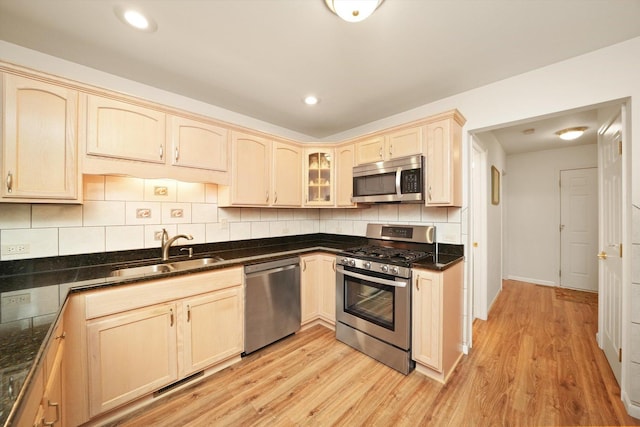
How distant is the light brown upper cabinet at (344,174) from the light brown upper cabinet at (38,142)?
7.58 ft

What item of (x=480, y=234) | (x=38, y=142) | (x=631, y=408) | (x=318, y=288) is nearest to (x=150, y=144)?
(x=38, y=142)

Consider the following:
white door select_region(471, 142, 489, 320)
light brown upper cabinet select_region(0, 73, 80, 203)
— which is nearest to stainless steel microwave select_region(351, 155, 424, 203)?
white door select_region(471, 142, 489, 320)

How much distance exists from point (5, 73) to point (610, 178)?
14.3 feet

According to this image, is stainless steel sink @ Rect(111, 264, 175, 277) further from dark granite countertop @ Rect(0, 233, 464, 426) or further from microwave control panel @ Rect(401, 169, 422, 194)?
microwave control panel @ Rect(401, 169, 422, 194)

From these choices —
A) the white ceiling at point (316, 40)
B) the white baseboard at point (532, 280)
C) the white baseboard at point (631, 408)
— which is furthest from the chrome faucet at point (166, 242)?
the white baseboard at point (532, 280)

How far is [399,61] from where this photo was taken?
181 centimetres

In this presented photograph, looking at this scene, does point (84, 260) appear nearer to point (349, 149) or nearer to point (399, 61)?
point (349, 149)

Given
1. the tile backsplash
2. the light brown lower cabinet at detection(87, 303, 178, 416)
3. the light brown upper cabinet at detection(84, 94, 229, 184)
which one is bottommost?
the light brown lower cabinet at detection(87, 303, 178, 416)

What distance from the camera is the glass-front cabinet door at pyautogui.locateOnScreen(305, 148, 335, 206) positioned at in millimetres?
3020

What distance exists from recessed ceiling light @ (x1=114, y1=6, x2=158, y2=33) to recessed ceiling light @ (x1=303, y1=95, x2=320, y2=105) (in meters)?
1.28

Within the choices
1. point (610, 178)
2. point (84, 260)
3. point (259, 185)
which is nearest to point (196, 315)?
point (84, 260)

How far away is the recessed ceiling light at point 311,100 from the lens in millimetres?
2373

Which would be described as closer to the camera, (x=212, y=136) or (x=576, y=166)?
(x=212, y=136)

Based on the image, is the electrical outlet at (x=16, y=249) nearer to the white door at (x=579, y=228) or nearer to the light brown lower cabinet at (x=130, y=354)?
the light brown lower cabinet at (x=130, y=354)
